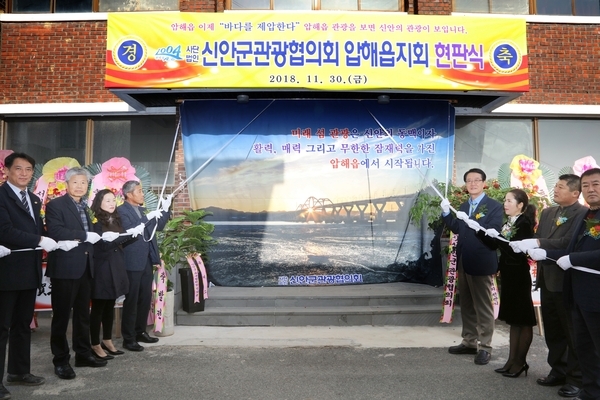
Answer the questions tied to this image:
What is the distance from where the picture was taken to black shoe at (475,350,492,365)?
4.74 metres

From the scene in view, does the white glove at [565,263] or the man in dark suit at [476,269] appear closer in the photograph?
the white glove at [565,263]

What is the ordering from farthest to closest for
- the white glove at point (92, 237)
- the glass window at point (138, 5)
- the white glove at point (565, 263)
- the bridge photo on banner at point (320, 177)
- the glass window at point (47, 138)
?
the glass window at point (138, 5) < the glass window at point (47, 138) < the bridge photo on banner at point (320, 177) < the white glove at point (92, 237) < the white glove at point (565, 263)

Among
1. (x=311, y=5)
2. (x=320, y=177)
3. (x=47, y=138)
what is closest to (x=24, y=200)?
(x=320, y=177)

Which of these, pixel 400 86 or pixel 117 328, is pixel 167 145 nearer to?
pixel 117 328

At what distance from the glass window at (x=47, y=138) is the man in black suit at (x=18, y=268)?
4.05 m

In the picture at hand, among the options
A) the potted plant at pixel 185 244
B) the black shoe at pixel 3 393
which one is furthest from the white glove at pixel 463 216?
the black shoe at pixel 3 393

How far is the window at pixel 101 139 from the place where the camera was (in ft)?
26.2

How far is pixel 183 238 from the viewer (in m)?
6.40

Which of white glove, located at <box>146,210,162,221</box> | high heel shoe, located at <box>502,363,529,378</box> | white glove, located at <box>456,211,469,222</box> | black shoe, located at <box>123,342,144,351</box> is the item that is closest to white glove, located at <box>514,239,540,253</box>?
white glove, located at <box>456,211,469,222</box>

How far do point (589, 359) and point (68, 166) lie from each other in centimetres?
651

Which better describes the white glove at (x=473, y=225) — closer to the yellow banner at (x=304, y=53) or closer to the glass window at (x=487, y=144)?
the yellow banner at (x=304, y=53)

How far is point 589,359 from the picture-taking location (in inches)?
145

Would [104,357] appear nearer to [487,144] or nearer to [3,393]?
[3,393]

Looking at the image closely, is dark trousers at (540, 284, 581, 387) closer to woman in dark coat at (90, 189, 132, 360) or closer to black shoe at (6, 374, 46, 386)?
woman in dark coat at (90, 189, 132, 360)
